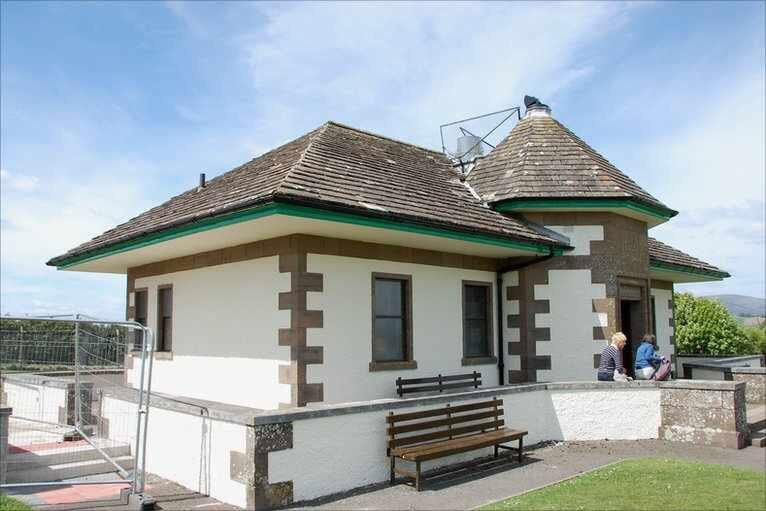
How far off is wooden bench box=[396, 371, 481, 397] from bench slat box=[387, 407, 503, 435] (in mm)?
1237

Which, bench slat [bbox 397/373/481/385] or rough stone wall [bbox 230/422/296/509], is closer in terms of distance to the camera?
rough stone wall [bbox 230/422/296/509]

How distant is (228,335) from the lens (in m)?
10.9

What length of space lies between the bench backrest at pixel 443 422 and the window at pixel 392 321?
4.76 feet

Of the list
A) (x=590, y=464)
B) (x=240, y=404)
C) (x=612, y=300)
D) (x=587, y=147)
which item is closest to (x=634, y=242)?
(x=612, y=300)

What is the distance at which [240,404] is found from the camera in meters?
10.5

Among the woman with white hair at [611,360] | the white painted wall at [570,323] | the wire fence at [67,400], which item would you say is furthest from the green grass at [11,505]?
the woman with white hair at [611,360]

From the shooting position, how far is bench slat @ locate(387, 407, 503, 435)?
859cm

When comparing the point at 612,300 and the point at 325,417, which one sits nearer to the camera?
the point at 325,417

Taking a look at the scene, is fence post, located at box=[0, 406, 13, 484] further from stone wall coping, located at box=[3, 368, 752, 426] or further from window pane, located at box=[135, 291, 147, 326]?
window pane, located at box=[135, 291, 147, 326]

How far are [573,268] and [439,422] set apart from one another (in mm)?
4863

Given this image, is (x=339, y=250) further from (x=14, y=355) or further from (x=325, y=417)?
(x=14, y=355)

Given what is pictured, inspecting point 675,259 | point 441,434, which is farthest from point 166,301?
point 675,259

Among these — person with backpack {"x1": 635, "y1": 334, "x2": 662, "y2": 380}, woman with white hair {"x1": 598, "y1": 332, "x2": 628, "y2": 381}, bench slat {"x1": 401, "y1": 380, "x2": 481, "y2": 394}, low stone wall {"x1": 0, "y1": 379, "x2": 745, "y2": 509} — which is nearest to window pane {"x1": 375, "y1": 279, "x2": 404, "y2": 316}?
bench slat {"x1": 401, "y1": 380, "x2": 481, "y2": 394}

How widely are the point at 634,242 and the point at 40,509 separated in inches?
444
